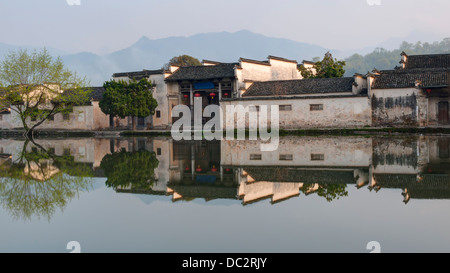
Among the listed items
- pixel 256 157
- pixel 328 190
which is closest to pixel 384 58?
pixel 256 157

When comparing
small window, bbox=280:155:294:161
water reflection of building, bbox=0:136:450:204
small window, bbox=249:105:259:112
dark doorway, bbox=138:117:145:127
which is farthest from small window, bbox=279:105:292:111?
small window, bbox=280:155:294:161

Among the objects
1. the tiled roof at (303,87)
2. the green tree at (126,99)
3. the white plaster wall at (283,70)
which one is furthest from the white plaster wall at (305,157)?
the white plaster wall at (283,70)

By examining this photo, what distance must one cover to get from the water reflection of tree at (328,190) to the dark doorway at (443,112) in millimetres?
22070

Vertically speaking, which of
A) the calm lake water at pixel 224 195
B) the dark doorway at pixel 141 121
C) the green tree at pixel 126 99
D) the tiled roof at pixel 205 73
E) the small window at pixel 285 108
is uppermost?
the tiled roof at pixel 205 73

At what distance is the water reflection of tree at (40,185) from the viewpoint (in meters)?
8.29

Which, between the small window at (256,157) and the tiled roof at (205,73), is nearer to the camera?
the small window at (256,157)

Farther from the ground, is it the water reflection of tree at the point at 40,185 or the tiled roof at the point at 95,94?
the tiled roof at the point at 95,94

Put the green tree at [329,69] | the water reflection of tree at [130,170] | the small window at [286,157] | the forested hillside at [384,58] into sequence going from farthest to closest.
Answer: the forested hillside at [384,58] < the green tree at [329,69] < the small window at [286,157] < the water reflection of tree at [130,170]

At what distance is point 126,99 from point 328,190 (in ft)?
90.3

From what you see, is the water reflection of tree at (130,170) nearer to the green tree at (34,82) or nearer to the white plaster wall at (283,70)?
the green tree at (34,82)

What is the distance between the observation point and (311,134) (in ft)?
92.7

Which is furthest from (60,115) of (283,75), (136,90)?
(283,75)

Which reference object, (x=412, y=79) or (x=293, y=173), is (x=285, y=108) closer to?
(x=412, y=79)

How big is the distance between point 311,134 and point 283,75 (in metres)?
15.0
